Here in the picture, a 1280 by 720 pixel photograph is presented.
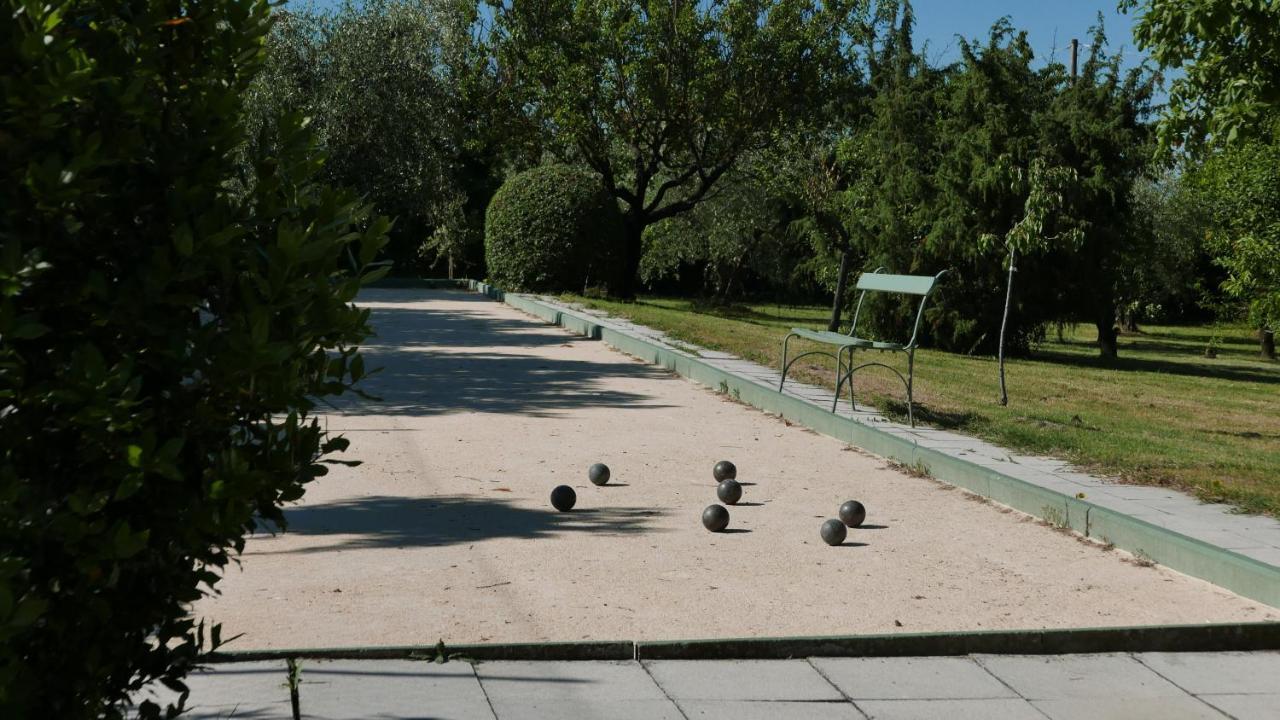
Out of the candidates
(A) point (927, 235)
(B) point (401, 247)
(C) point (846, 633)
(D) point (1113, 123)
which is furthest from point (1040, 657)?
(B) point (401, 247)

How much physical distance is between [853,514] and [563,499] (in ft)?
5.26

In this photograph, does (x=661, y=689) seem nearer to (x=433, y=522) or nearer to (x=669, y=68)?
(x=433, y=522)

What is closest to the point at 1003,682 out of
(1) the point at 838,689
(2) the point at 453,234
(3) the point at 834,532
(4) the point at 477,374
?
(1) the point at 838,689

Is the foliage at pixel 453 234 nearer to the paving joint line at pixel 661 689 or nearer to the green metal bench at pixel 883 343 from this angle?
the green metal bench at pixel 883 343

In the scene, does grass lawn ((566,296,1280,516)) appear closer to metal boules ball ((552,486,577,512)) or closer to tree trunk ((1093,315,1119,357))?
tree trunk ((1093,315,1119,357))

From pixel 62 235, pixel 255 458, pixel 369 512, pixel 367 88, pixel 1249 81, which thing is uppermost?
pixel 367 88

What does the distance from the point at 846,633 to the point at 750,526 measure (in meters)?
2.12

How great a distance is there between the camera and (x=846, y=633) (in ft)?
15.9

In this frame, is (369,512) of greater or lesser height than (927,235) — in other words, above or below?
below

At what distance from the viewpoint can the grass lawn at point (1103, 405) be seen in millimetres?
8203

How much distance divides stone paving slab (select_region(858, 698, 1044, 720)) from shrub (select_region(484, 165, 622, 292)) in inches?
900

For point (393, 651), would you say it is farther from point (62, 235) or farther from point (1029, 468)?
point (1029, 468)

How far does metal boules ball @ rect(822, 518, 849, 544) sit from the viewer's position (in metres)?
6.50

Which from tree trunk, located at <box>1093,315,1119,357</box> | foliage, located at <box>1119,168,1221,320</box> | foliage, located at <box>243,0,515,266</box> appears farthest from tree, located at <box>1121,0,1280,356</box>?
foliage, located at <box>243,0,515,266</box>
